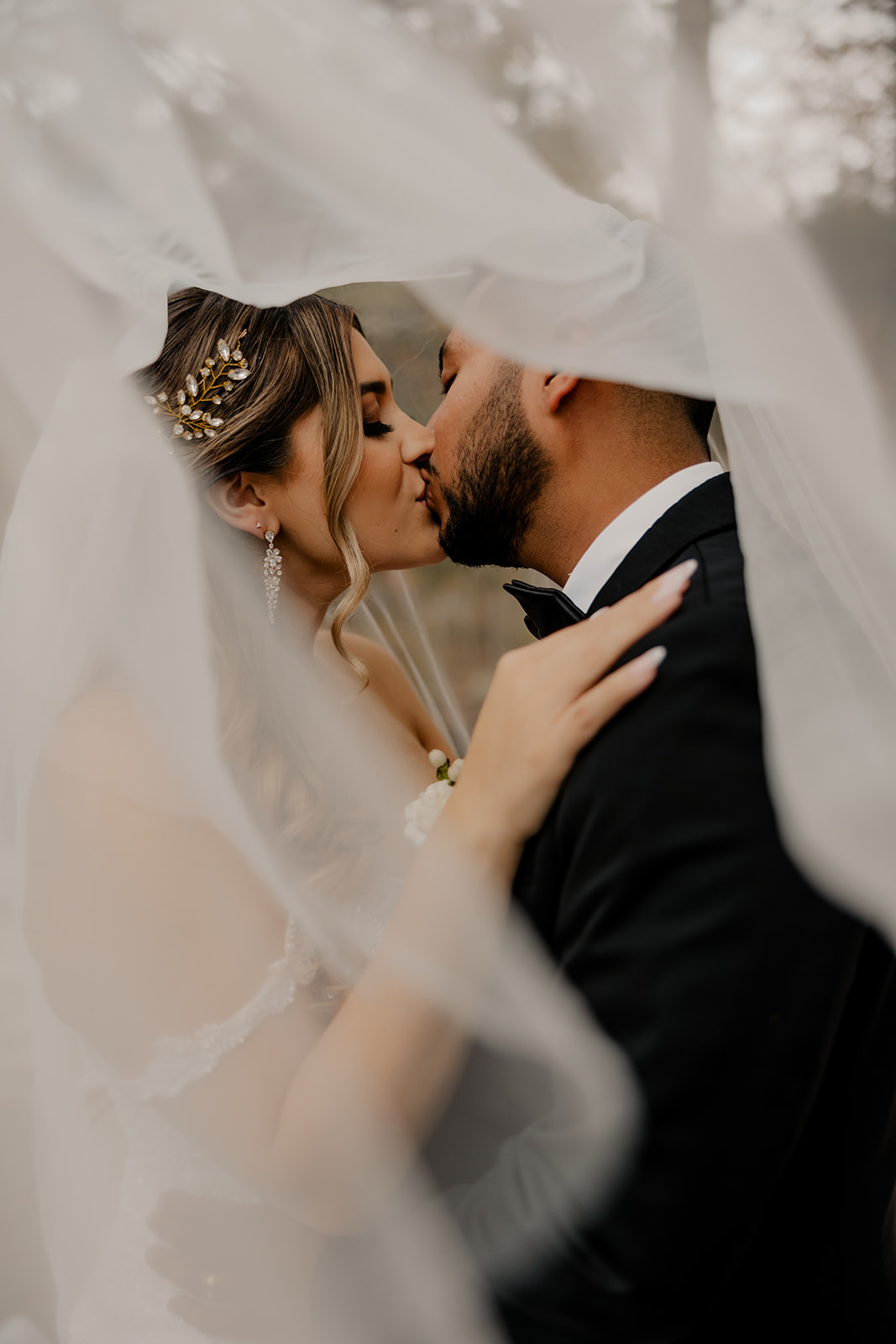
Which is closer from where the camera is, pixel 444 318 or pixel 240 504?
pixel 444 318

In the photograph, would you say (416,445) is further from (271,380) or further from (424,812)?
(424,812)

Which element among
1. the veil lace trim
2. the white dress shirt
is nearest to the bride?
the veil lace trim

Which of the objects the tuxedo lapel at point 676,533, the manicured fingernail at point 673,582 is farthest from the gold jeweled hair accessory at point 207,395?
the manicured fingernail at point 673,582

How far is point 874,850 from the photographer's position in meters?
1.09

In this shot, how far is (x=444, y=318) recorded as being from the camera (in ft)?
4.97

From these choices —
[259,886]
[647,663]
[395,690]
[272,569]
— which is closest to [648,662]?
[647,663]

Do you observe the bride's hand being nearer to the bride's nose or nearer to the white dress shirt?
the white dress shirt

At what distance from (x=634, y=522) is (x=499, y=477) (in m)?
0.30

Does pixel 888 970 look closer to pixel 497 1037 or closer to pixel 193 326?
pixel 497 1037

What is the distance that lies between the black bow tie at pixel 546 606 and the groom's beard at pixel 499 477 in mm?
129

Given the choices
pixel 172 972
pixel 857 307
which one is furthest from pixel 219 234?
pixel 172 972

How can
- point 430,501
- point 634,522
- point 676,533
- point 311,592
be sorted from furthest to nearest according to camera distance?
point 311,592 → point 430,501 → point 634,522 → point 676,533

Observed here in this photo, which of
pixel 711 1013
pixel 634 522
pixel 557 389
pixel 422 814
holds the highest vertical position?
pixel 557 389

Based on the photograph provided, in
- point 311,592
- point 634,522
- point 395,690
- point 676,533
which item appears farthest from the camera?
point 395,690
